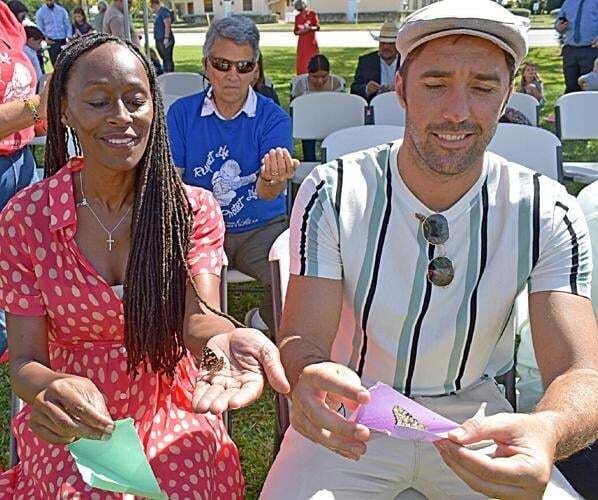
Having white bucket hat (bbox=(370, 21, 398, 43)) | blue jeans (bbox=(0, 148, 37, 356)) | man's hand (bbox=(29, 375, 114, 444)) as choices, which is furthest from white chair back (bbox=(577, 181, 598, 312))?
white bucket hat (bbox=(370, 21, 398, 43))

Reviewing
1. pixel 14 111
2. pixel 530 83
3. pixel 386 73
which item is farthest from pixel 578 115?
pixel 14 111

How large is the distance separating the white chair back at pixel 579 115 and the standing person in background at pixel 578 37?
3380mm

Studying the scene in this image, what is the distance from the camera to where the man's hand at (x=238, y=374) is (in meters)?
1.62

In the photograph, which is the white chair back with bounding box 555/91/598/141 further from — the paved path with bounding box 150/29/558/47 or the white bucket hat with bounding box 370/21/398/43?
the paved path with bounding box 150/29/558/47

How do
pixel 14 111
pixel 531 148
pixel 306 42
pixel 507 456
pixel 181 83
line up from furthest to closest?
1. pixel 306 42
2. pixel 181 83
3. pixel 531 148
4. pixel 14 111
5. pixel 507 456

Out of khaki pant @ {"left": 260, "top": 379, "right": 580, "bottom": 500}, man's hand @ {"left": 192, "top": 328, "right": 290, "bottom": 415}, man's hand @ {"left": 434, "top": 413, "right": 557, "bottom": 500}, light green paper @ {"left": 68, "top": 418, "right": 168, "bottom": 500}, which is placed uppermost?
man's hand @ {"left": 192, "top": 328, "right": 290, "bottom": 415}

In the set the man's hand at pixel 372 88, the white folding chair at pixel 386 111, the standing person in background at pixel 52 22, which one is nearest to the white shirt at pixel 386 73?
the man's hand at pixel 372 88

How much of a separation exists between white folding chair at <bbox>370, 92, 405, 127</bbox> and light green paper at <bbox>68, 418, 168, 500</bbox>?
4586 mm

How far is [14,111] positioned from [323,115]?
144 inches

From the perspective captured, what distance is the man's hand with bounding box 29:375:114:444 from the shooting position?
1648mm

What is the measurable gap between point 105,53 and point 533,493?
147 centimetres

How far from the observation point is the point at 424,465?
1966mm

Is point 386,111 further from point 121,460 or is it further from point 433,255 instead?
point 121,460

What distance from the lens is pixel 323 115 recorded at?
625 cm
